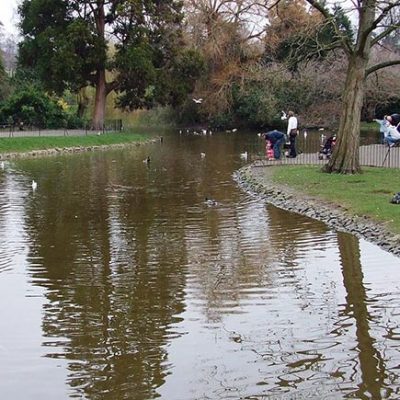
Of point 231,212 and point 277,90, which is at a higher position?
point 277,90

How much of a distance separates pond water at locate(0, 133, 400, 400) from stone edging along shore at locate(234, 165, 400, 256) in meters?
0.31

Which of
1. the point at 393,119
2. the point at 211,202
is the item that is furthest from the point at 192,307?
the point at 393,119

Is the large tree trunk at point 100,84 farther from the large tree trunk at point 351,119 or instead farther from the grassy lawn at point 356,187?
the large tree trunk at point 351,119

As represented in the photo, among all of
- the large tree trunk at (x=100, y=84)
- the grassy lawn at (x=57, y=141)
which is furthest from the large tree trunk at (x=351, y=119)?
the large tree trunk at (x=100, y=84)

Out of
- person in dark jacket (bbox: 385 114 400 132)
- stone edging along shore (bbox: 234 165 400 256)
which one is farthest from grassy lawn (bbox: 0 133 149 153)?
person in dark jacket (bbox: 385 114 400 132)

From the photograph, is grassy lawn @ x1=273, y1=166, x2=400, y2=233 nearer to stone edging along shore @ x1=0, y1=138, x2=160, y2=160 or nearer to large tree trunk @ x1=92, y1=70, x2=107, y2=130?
stone edging along shore @ x1=0, y1=138, x2=160, y2=160

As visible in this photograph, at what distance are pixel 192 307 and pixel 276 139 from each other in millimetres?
18131

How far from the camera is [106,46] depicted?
144 feet

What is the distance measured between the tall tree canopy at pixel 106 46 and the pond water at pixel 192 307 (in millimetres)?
29518

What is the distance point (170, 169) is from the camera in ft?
82.6

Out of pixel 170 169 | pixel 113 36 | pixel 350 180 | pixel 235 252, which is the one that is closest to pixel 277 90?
pixel 113 36

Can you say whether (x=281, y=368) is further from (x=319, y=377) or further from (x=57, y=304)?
(x=57, y=304)

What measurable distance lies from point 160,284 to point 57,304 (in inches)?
58.7

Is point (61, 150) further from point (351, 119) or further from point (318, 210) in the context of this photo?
point (318, 210)
